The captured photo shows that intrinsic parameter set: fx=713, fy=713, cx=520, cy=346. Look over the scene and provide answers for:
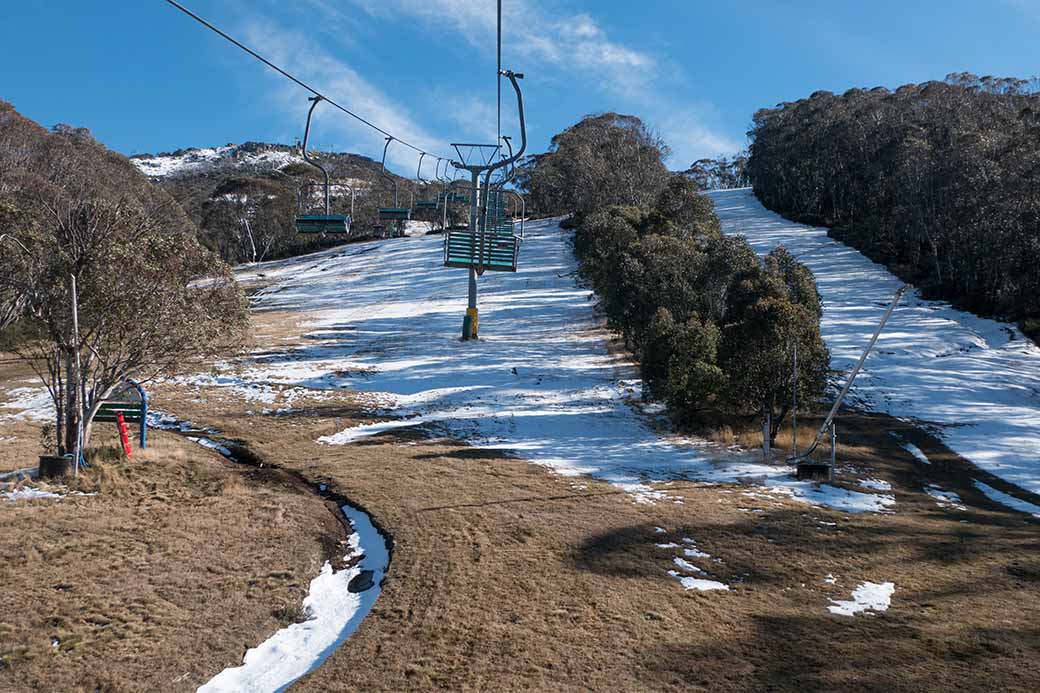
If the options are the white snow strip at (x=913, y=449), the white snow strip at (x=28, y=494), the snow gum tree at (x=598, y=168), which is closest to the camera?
the white snow strip at (x=28, y=494)

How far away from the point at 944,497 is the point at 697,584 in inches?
489

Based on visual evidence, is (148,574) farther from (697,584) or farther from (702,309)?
(702,309)

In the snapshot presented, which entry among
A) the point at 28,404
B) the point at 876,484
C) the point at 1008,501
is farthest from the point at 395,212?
the point at 1008,501

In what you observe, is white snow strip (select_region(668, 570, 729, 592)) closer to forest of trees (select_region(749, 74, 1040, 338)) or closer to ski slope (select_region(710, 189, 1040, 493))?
ski slope (select_region(710, 189, 1040, 493))

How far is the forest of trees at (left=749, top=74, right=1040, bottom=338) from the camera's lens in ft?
144

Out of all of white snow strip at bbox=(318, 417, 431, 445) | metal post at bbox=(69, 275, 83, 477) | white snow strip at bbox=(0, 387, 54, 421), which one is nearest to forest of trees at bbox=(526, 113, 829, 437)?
white snow strip at bbox=(318, 417, 431, 445)

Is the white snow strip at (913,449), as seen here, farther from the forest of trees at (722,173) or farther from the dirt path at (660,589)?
the forest of trees at (722,173)

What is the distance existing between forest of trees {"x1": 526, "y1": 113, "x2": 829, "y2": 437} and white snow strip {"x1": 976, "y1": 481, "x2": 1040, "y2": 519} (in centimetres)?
556

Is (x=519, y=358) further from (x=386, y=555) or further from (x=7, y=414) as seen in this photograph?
(x=386, y=555)

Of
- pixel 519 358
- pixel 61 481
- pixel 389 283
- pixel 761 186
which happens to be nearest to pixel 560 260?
pixel 389 283

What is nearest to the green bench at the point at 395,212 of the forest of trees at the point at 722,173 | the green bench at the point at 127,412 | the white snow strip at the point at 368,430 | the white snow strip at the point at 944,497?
the white snow strip at the point at 368,430

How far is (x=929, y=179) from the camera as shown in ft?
172

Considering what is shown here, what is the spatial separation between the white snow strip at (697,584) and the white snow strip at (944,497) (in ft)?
35.3

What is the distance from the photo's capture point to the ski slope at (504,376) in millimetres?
21250
